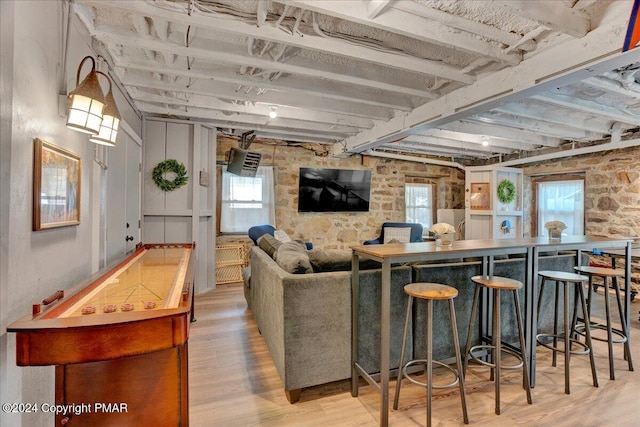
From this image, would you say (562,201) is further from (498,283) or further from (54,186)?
(54,186)

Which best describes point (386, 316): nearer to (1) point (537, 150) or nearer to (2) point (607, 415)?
(2) point (607, 415)

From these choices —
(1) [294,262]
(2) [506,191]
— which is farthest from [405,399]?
(2) [506,191]

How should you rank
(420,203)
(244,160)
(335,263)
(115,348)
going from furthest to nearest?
(420,203) < (244,160) < (335,263) < (115,348)

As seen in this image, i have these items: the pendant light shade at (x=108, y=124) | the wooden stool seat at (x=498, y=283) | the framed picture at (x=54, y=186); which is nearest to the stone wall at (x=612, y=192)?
the wooden stool seat at (x=498, y=283)

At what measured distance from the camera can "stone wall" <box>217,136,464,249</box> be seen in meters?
5.39

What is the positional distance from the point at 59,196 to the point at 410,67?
95.9 inches

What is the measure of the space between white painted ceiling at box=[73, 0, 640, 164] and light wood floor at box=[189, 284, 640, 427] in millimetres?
2210

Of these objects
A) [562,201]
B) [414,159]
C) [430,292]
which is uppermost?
[414,159]

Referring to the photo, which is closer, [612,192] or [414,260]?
[414,260]

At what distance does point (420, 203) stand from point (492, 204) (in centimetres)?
139

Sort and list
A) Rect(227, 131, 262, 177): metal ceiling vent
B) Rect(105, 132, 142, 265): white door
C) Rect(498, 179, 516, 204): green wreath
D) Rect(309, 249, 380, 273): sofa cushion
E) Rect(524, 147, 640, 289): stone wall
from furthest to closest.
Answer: Rect(498, 179, 516, 204): green wreath
Rect(227, 131, 262, 177): metal ceiling vent
Rect(524, 147, 640, 289): stone wall
Rect(105, 132, 142, 265): white door
Rect(309, 249, 380, 273): sofa cushion

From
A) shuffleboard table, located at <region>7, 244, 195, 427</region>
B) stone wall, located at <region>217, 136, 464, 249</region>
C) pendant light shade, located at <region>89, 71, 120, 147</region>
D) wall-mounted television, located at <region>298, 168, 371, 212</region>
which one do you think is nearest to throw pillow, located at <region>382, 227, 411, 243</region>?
stone wall, located at <region>217, 136, 464, 249</region>

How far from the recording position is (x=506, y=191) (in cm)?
572

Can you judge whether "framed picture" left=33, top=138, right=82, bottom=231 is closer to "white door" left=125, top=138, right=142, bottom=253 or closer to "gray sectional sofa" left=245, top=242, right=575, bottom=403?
"gray sectional sofa" left=245, top=242, right=575, bottom=403
